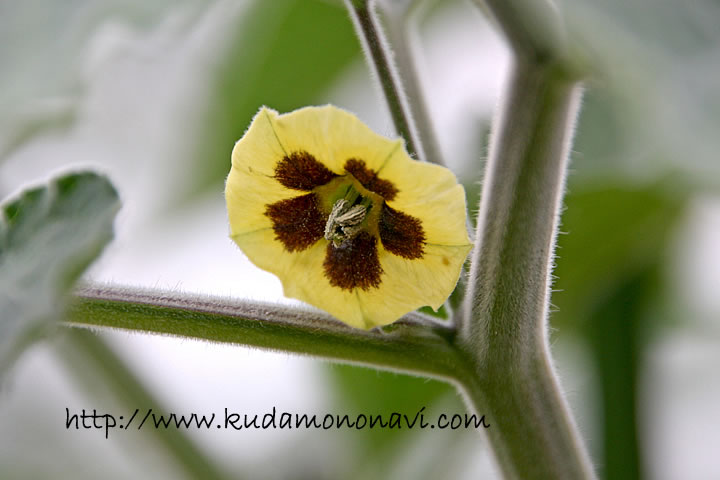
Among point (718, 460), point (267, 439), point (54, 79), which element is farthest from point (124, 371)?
point (718, 460)

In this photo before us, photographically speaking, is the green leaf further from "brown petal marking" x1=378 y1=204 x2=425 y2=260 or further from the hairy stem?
"brown petal marking" x1=378 y1=204 x2=425 y2=260

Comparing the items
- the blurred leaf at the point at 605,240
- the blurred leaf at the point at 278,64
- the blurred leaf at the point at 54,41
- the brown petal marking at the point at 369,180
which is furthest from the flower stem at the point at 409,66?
the blurred leaf at the point at 278,64

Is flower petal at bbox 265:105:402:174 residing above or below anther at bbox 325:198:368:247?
above

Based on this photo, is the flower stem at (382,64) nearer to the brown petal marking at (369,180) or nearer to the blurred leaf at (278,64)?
the brown petal marking at (369,180)

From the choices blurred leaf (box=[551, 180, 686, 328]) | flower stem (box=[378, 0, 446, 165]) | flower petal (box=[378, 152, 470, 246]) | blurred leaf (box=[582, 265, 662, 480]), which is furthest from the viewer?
blurred leaf (box=[551, 180, 686, 328])

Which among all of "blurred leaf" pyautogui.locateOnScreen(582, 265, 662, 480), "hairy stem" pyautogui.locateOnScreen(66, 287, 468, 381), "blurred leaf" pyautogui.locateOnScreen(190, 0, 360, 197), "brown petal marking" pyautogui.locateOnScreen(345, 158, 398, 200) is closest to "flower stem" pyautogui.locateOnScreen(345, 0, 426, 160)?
"brown petal marking" pyautogui.locateOnScreen(345, 158, 398, 200)

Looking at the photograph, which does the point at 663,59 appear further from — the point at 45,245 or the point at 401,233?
the point at 45,245

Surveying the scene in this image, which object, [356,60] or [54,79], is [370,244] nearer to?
[54,79]
